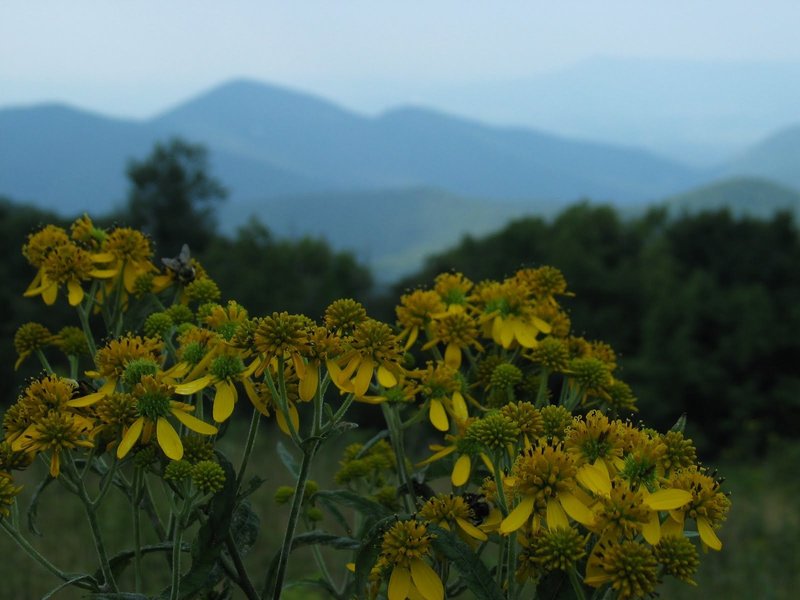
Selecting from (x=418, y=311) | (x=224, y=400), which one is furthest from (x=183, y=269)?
(x=224, y=400)

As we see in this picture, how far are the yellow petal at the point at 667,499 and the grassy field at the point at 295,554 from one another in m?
4.87

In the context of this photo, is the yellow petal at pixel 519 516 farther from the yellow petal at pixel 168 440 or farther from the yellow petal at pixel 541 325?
the yellow petal at pixel 541 325

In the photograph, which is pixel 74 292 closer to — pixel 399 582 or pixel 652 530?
pixel 399 582

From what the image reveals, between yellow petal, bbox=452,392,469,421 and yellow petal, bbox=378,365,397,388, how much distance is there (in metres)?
0.22

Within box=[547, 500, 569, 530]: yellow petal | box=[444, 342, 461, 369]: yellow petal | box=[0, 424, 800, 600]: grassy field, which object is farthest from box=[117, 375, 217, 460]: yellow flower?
box=[0, 424, 800, 600]: grassy field

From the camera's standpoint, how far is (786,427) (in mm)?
18328

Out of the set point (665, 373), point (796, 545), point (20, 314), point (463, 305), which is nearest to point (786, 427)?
point (665, 373)

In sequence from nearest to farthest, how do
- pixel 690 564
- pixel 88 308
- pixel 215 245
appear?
pixel 690 564 < pixel 88 308 < pixel 215 245

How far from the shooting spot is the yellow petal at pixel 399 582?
52.9 inches

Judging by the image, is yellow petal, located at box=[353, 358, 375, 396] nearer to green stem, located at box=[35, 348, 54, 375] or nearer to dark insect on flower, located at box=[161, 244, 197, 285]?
green stem, located at box=[35, 348, 54, 375]

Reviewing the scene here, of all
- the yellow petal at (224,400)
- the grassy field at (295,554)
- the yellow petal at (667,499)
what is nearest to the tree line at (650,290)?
the grassy field at (295,554)

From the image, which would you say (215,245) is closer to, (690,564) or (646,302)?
(646,302)

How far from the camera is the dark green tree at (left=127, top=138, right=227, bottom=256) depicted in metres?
27.7

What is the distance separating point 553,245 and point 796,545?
41.7 ft
